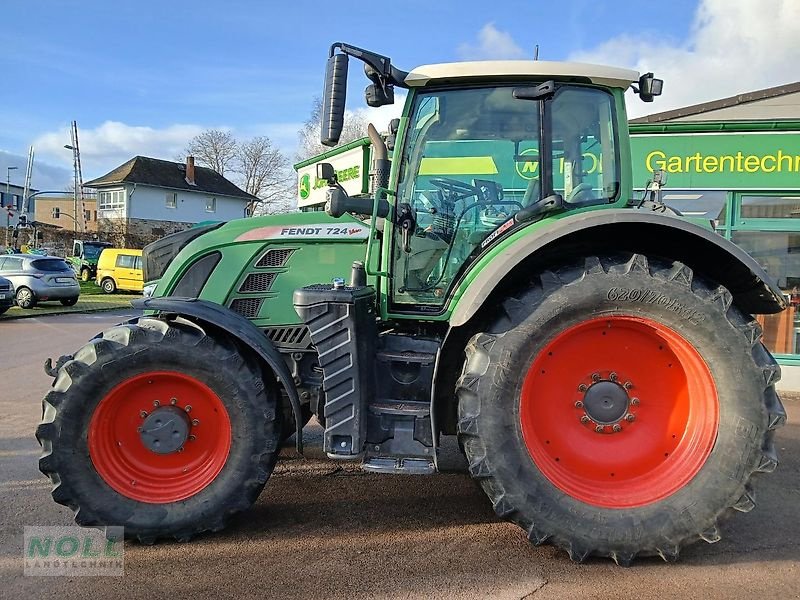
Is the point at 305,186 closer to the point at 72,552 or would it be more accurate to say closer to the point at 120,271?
the point at 72,552

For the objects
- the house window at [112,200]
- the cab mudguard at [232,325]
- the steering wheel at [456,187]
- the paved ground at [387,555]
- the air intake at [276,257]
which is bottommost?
the paved ground at [387,555]

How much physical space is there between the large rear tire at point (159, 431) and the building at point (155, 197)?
133 ft

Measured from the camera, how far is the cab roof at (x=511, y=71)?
3350 mm

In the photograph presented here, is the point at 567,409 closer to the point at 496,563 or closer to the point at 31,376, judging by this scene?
the point at 496,563

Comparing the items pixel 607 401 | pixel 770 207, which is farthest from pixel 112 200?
pixel 607 401

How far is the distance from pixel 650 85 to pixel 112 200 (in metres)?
48.8

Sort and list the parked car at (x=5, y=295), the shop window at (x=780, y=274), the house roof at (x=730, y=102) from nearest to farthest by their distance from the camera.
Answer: the shop window at (x=780, y=274)
the house roof at (x=730, y=102)
the parked car at (x=5, y=295)

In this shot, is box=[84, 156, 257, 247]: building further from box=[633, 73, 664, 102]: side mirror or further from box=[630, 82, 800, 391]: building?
box=[633, 73, 664, 102]: side mirror

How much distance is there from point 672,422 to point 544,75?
6.68 ft

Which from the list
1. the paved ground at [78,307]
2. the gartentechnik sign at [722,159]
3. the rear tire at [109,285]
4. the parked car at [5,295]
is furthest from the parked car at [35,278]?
the gartentechnik sign at [722,159]

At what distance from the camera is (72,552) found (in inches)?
127

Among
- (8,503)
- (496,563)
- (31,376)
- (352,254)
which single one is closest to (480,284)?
A: (352,254)

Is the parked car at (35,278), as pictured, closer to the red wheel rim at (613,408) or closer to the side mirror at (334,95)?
the side mirror at (334,95)

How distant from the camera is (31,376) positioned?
8195mm
